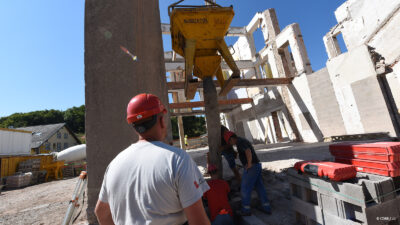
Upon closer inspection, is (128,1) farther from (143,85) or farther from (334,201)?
(334,201)

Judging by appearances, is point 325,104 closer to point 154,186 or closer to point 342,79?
point 342,79

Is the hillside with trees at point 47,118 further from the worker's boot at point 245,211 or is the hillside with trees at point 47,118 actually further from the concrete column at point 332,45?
the worker's boot at point 245,211

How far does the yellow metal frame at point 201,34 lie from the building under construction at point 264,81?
95 millimetres

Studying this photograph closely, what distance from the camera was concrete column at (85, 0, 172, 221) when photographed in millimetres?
2672

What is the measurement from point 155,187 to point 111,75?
243 cm

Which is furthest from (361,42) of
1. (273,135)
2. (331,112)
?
(273,135)

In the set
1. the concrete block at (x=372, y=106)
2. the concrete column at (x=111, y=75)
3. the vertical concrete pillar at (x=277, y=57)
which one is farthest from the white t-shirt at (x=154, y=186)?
the vertical concrete pillar at (x=277, y=57)

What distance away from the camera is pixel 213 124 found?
4277mm

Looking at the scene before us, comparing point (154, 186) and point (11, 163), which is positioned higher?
point (11, 163)

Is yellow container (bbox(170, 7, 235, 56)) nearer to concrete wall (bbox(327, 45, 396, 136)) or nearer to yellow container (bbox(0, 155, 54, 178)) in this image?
concrete wall (bbox(327, 45, 396, 136))

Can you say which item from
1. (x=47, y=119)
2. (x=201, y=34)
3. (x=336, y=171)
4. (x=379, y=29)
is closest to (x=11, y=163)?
(x=201, y=34)

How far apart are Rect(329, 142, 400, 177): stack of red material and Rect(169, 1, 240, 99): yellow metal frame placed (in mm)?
2517

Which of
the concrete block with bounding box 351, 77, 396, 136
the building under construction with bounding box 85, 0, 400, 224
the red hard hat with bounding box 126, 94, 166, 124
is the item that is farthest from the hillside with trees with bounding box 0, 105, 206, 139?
the red hard hat with bounding box 126, 94, 166, 124

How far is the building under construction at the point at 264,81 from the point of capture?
9.09 ft
